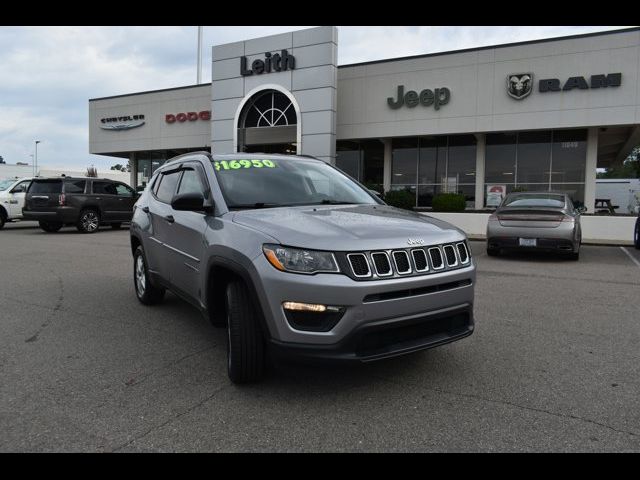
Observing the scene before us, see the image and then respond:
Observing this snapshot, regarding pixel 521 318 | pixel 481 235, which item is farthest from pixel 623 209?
pixel 521 318

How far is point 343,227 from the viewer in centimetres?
341

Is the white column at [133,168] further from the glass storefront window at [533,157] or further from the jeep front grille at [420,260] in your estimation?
the jeep front grille at [420,260]

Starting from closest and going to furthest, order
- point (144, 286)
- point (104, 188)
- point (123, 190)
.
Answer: point (144, 286), point (104, 188), point (123, 190)

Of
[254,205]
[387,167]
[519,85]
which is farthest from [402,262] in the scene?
[387,167]

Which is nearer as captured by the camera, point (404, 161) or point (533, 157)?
point (533, 157)

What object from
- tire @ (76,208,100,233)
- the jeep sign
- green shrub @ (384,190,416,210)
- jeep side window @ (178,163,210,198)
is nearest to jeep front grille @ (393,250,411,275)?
jeep side window @ (178,163,210,198)

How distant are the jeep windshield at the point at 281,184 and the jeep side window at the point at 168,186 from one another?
100cm

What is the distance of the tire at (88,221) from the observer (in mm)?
17516

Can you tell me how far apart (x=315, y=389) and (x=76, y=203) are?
639 inches

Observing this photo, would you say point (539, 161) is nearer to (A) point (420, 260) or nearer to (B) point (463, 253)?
(B) point (463, 253)

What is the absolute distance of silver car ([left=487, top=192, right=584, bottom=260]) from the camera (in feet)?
34.1

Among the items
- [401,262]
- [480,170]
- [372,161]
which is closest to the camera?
[401,262]

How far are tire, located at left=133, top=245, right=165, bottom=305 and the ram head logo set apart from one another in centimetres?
1716

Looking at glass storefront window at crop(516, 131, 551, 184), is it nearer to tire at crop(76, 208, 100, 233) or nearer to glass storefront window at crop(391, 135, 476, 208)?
glass storefront window at crop(391, 135, 476, 208)
